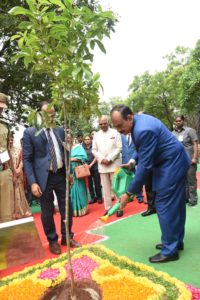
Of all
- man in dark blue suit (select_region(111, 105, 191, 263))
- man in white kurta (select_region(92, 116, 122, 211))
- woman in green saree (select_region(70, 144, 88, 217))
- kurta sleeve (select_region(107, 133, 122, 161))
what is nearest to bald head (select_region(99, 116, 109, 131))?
man in white kurta (select_region(92, 116, 122, 211))

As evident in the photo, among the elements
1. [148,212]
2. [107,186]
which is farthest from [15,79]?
[148,212]

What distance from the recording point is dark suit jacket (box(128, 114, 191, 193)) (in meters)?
3.06

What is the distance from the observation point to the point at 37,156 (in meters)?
3.90

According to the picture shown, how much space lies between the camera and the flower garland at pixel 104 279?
251cm

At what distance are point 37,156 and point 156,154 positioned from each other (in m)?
1.54

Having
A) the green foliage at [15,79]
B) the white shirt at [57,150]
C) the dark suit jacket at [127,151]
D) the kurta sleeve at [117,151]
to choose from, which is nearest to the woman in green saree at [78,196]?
the kurta sleeve at [117,151]

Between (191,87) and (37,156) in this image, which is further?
(191,87)

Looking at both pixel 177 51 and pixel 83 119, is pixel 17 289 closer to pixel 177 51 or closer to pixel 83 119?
pixel 83 119

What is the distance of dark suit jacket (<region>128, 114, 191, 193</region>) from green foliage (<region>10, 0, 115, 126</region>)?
0.90 meters

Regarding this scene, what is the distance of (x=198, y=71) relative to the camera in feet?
47.8

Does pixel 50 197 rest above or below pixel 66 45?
below

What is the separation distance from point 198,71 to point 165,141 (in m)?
12.6

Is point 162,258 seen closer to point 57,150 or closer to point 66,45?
point 57,150

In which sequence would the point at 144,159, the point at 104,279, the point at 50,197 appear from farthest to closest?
1. the point at 50,197
2. the point at 144,159
3. the point at 104,279
